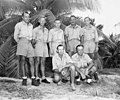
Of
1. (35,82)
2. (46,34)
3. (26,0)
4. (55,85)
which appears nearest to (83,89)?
(55,85)

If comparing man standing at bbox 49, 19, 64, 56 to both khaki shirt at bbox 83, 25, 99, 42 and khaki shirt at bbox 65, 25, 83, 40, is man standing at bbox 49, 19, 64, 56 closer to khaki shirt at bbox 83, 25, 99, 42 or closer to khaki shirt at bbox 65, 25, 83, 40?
khaki shirt at bbox 65, 25, 83, 40

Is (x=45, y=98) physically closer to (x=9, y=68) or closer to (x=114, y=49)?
(x=9, y=68)

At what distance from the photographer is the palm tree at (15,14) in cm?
748

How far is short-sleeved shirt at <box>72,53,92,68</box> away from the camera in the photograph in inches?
252

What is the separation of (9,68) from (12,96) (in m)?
2.61

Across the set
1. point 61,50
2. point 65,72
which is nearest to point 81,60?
point 65,72

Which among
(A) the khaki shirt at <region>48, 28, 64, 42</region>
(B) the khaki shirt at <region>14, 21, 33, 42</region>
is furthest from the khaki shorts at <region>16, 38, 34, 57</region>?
(A) the khaki shirt at <region>48, 28, 64, 42</region>

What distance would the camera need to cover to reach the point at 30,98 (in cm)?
495

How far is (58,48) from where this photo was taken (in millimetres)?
6066

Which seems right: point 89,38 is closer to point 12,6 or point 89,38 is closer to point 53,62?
point 53,62

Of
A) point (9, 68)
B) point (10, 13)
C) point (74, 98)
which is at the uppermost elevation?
point (10, 13)

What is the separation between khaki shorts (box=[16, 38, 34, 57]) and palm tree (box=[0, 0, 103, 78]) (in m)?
1.15

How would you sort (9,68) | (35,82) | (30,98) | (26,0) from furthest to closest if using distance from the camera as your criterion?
(26,0) < (9,68) < (35,82) < (30,98)

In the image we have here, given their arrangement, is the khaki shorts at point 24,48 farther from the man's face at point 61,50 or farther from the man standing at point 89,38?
the man standing at point 89,38
